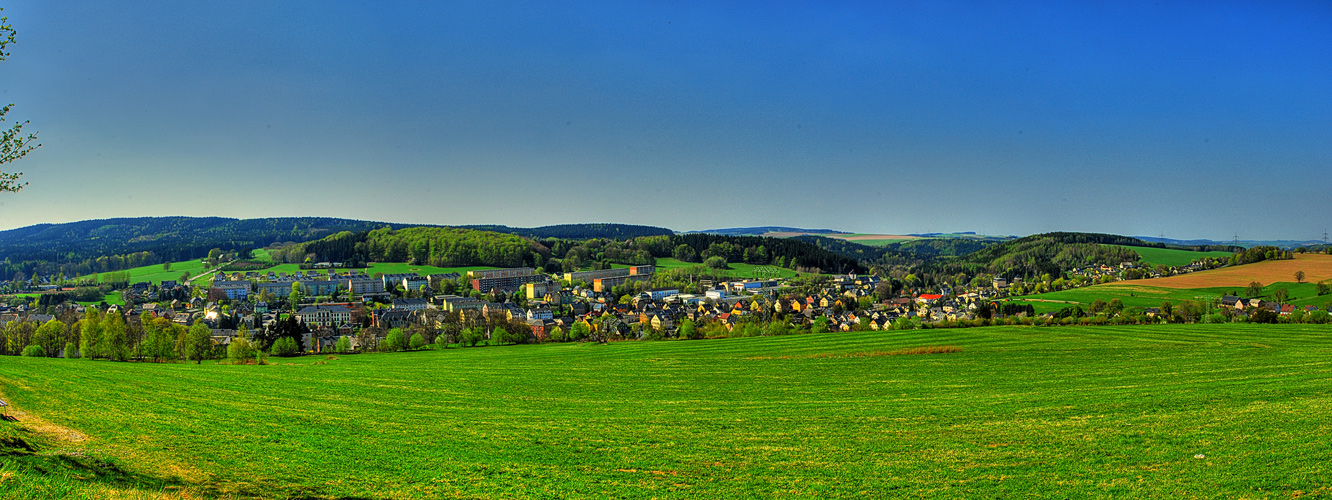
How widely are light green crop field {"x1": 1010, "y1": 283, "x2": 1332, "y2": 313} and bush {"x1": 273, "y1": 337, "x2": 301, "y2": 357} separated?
61411 mm

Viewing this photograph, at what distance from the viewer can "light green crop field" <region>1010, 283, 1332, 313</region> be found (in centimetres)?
5391

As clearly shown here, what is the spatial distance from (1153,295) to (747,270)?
264 feet

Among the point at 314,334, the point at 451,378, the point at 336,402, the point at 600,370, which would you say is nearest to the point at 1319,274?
the point at 600,370

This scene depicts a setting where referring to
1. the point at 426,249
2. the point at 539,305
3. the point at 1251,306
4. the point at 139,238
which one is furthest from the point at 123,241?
the point at 1251,306

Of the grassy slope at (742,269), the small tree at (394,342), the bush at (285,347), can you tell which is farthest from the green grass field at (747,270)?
the bush at (285,347)

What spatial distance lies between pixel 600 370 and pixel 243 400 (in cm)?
1342

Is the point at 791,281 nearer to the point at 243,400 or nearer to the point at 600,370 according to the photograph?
the point at 600,370

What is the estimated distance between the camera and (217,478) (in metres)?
8.96

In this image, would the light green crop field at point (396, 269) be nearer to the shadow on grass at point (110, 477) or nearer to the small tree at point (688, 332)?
the small tree at point (688, 332)

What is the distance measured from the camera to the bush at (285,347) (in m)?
42.0

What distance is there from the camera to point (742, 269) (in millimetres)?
136875

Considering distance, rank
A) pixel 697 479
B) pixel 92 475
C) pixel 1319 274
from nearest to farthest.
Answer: pixel 92 475 → pixel 697 479 → pixel 1319 274

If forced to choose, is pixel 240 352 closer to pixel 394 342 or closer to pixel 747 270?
pixel 394 342

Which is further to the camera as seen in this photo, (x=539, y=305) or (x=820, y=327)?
(x=539, y=305)
